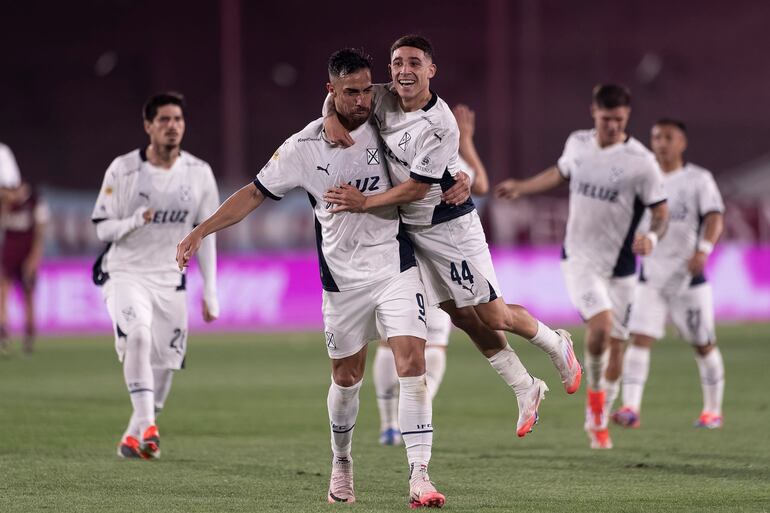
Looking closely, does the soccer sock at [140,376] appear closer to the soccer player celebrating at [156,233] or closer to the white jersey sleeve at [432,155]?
the soccer player celebrating at [156,233]

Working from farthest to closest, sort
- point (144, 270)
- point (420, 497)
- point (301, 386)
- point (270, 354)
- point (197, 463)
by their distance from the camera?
point (270, 354) → point (301, 386) → point (144, 270) → point (197, 463) → point (420, 497)

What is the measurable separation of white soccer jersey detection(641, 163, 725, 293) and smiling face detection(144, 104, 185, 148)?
4.48 m

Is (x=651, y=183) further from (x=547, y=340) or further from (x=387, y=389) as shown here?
(x=547, y=340)

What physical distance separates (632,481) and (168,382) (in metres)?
3.37

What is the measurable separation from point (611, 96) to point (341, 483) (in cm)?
400

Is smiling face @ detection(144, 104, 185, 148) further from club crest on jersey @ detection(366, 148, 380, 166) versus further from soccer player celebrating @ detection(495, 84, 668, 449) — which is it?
club crest on jersey @ detection(366, 148, 380, 166)

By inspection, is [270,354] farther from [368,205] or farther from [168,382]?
[368,205]

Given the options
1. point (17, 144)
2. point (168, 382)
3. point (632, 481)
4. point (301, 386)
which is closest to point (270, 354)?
point (301, 386)

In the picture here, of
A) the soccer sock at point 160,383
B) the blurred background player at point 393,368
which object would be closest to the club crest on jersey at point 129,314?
the soccer sock at point 160,383

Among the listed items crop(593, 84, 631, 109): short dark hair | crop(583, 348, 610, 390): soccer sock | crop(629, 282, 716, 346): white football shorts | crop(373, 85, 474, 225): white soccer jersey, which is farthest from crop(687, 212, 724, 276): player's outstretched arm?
crop(373, 85, 474, 225): white soccer jersey

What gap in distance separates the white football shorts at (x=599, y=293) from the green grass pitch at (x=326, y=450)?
0.87m

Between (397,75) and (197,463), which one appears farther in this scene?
(197,463)

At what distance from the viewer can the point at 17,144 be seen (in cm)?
3275

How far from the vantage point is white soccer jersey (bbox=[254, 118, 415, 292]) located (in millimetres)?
6961
